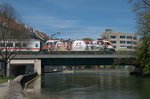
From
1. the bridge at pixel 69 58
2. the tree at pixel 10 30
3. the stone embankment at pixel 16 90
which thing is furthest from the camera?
the bridge at pixel 69 58

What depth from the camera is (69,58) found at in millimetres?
111938

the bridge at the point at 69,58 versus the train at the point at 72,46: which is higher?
the train at the point at 72,46

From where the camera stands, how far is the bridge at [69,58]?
110m

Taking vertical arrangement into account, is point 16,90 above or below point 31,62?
below

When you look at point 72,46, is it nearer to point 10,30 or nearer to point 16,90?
point 10,30

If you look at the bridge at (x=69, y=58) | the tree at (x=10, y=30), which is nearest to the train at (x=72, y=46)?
the bridge at (x=69, y=58)

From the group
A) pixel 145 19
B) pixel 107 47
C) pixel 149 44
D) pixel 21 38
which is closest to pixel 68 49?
pixel 107 47

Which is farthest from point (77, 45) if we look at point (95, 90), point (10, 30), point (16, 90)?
point (16, 90)

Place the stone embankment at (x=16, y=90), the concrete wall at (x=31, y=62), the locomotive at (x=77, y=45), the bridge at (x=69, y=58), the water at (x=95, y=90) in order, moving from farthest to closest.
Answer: the locomotive at (x=77, y=45) → the concrete wall at (x=31, y=62) → the bridge at (x=69, y=58) → the water at (x=95, y=90) → the stone embankment at (x=16, y=90)

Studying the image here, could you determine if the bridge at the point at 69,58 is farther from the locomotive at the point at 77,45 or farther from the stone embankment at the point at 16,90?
the stone embankment at the point at 16,90

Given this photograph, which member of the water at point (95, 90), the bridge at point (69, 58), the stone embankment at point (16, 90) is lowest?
the water at point (95, 90)

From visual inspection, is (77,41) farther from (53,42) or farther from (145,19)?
(145,19)

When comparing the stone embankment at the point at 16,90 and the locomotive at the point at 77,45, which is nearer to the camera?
the stone embankment at the point at 16,90

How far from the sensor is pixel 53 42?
121m
